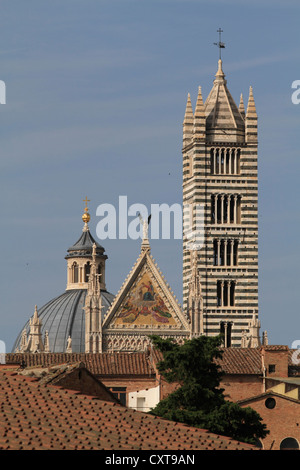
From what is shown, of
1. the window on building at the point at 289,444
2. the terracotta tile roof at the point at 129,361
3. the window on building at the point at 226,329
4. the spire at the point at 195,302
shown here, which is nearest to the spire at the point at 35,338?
the spire at the point at 195,302

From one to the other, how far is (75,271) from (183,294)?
17.4 m

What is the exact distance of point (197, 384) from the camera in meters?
44.8

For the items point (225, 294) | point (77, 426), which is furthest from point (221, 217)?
point (77, 426)

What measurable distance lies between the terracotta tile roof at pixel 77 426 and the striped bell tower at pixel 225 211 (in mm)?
60990

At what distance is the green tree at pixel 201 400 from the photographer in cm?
4234

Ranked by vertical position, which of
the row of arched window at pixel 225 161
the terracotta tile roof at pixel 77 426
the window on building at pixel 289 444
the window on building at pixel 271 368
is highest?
the row of arched window at pixel 225 161

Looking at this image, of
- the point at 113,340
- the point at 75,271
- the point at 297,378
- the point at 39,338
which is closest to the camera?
the point at 297,378

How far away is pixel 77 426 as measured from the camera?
27.5 m

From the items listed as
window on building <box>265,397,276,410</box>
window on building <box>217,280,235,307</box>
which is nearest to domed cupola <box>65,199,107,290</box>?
window on building <box>217,280,235,307</box>

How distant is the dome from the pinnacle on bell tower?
9.28 metres

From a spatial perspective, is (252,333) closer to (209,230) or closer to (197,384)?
(209,230)

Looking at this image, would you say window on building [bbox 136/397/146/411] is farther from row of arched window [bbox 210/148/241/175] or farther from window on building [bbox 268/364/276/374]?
row of arched window [bbox 210/148/241/175]

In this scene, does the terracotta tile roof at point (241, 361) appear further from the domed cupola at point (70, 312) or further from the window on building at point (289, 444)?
the domed cupola at point (70, 312)
